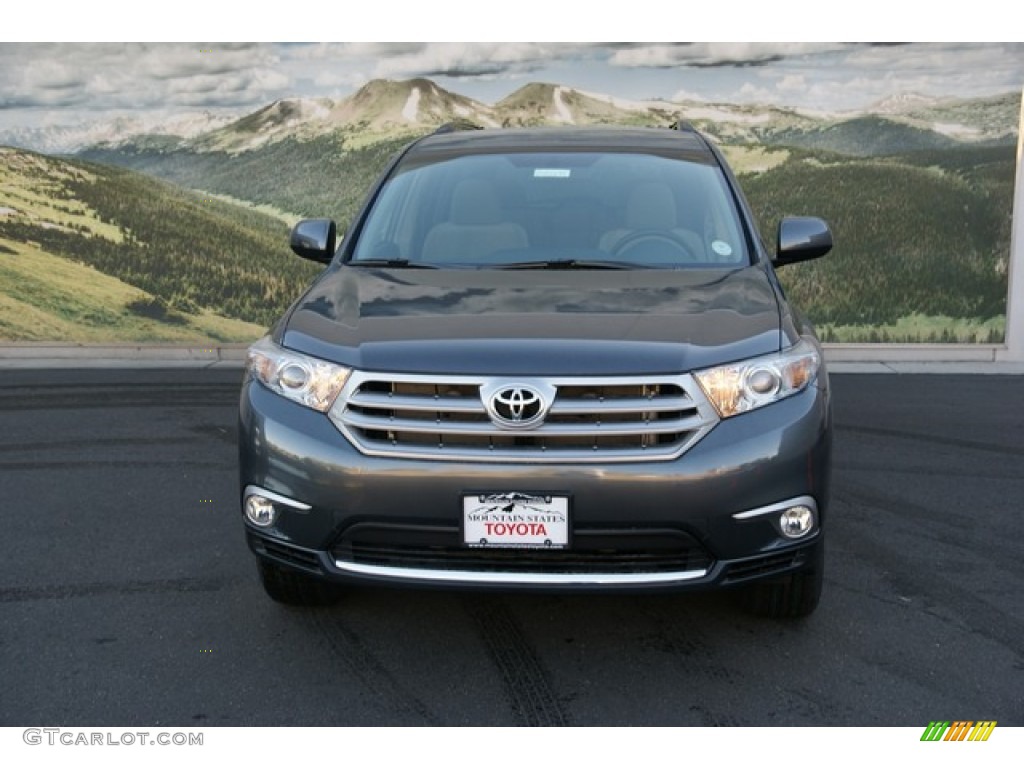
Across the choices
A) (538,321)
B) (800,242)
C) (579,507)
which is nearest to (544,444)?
(579,507)

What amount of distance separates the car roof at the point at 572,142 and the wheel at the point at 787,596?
6.81 ft

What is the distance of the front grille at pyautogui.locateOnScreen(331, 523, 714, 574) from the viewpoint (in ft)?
10.4

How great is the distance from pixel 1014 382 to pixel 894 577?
5.63m

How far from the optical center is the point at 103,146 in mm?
10570

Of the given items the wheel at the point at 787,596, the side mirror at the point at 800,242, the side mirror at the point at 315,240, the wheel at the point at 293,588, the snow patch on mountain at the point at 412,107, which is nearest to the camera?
the wheel at the point at 787,596

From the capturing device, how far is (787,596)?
373 centimetres

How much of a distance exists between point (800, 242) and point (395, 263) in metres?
1.67

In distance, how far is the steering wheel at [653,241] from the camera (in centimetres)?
437

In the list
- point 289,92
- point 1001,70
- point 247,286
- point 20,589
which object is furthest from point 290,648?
point 1001,70

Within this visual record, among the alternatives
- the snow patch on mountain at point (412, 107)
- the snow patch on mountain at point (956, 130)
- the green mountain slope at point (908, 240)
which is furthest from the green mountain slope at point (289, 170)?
the snow patch on mountain at point (956, 130)

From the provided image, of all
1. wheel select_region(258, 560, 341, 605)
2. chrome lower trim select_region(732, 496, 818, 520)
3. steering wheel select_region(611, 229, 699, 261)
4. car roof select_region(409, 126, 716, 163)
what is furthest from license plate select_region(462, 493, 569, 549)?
car roof select_region(409, 126, 716, 163)

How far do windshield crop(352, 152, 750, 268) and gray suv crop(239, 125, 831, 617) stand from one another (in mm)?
607
